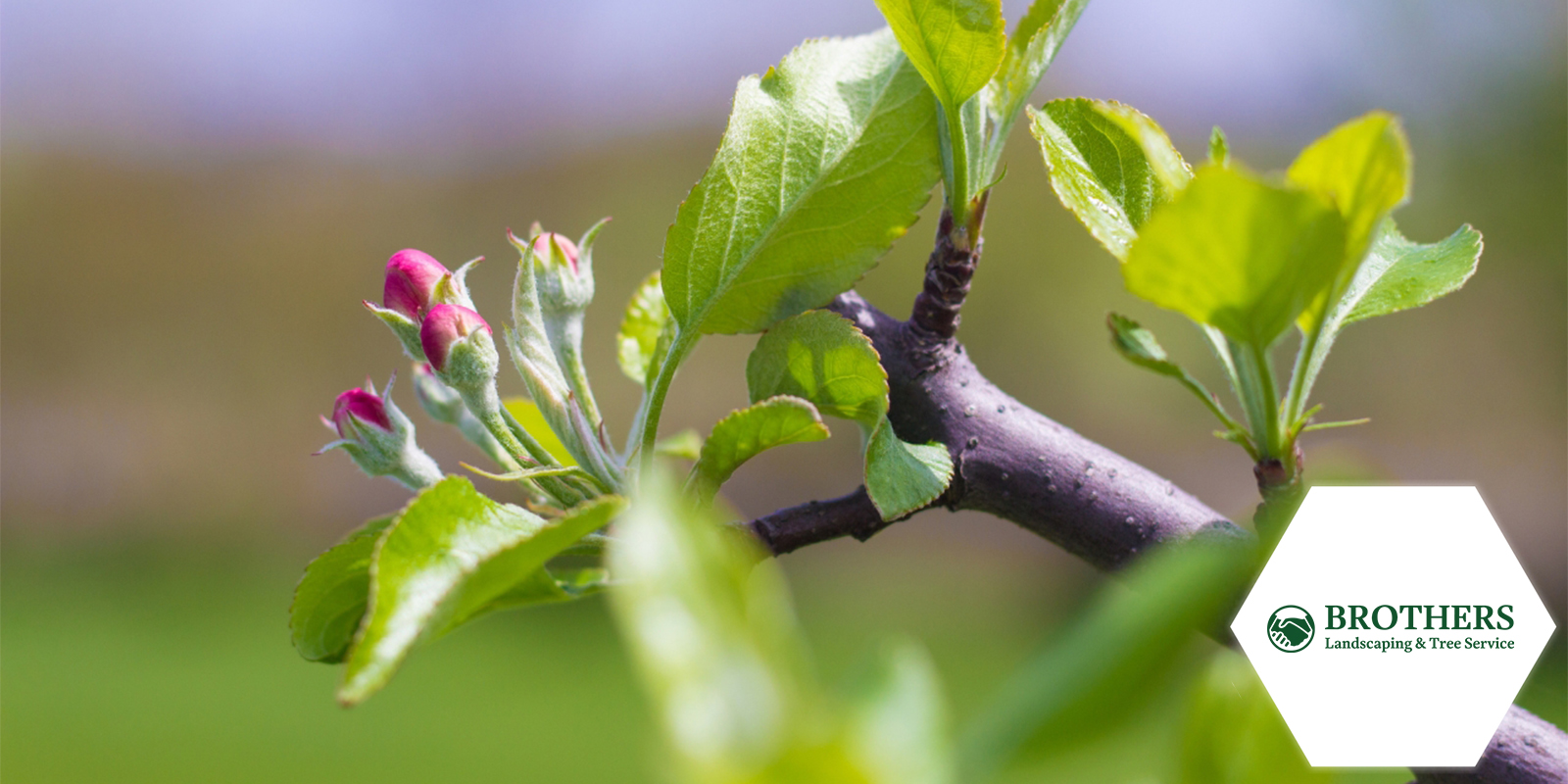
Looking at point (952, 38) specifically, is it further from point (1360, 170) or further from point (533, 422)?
point (533, 422)

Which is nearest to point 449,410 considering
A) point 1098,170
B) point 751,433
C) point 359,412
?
point 359,412

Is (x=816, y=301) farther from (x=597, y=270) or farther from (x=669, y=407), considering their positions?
(x=597, y=270)

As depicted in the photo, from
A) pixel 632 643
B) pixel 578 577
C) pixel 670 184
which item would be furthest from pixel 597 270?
pixel 632 643

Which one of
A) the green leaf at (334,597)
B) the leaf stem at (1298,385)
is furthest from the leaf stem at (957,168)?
the green leaf at (334,597)

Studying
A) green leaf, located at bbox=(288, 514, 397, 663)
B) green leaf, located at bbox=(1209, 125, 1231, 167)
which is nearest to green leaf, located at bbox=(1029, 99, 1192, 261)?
green leaf, located at bbox=(1209, 125, 1231, 167)

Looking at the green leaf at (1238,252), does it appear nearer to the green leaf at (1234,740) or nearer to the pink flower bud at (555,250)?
the green leaf at (1234,740)

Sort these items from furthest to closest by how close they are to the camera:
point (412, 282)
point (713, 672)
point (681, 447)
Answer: point (681, 447) < point (412, 282) < point (713, 672)

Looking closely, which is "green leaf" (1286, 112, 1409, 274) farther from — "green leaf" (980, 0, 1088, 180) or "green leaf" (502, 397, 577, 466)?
"green leaf" (502, 397, 577, 466)
